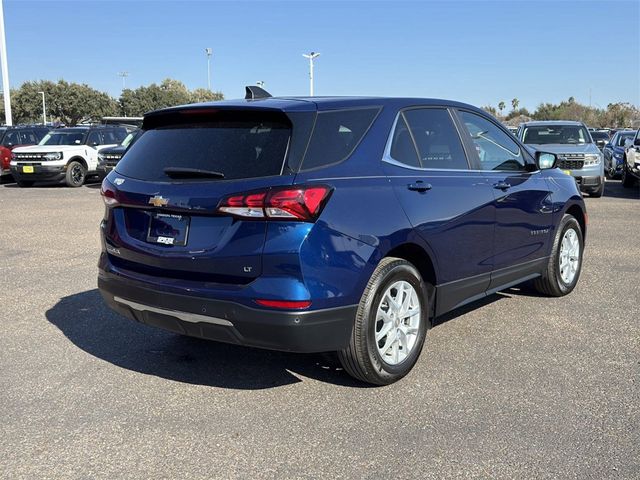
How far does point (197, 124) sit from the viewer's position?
4.05 m

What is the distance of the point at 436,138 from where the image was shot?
4.66 meters

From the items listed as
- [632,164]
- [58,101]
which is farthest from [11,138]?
[58,101]

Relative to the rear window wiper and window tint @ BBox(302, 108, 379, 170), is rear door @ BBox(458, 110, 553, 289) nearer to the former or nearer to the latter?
window tint @ BBox(302, 108, 379, 170)

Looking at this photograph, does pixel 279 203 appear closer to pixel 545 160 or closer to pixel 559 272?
pixel 545 160

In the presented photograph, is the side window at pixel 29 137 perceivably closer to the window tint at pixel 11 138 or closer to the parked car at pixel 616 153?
the window tint at pixel 11 138

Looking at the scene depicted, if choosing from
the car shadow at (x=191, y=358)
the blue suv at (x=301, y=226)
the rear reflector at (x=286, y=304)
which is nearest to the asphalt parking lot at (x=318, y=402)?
the car shadow at (x=191, y=358)

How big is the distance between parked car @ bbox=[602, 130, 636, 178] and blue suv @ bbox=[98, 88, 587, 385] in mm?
17052

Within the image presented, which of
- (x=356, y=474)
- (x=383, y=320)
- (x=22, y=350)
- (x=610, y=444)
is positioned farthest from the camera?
(x=22, y=350)

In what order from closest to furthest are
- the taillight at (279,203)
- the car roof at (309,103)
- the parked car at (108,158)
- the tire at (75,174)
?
the taillight at (279,203)
the car roof at (309,103)
the parked car at (108,158)
the tire at (75,174)

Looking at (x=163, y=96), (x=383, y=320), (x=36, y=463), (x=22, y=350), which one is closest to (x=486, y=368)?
(x=383, y=320)

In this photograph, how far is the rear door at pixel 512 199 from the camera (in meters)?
5.08

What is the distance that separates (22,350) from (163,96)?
3373 inches

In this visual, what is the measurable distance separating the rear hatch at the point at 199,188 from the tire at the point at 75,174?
52.4 feet

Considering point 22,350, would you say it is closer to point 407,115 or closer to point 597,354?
point 407,115
